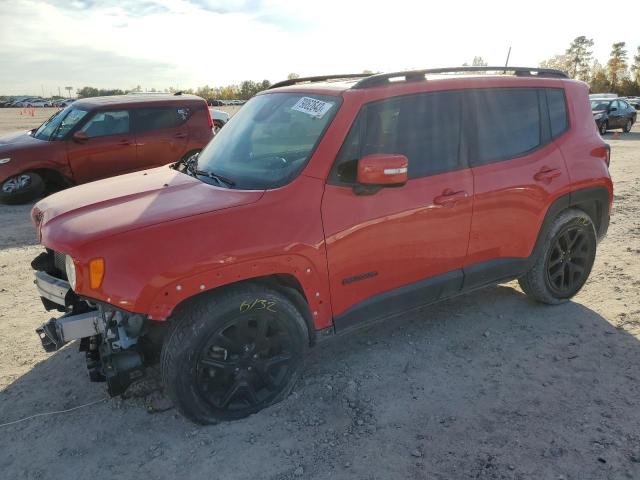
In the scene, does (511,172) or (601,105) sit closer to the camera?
(511,172)

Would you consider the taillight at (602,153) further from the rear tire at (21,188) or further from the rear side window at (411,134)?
the rear tire at (21,188)

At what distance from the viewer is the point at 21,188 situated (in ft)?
27.9

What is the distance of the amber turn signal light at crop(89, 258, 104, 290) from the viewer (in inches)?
99.2

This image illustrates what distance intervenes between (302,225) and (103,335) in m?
1.29

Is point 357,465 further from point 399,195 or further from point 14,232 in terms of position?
point 14,232


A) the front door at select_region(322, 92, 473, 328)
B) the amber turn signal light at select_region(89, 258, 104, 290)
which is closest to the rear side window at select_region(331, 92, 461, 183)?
the front door at select_region(322, 92, 473, 328)

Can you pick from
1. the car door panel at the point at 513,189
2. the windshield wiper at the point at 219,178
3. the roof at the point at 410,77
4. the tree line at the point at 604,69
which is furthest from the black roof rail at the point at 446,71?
the tree line at the point at 604,69

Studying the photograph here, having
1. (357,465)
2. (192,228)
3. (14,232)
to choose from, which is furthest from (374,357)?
(14,232)

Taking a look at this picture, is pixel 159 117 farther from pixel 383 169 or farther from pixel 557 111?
pixel 383 169

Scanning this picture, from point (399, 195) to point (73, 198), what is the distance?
2.16 metres

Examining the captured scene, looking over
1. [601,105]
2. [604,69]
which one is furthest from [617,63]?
[601,105]

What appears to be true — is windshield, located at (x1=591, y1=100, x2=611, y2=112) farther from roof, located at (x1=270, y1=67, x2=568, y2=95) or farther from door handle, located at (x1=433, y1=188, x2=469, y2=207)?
door handle, located at (x1=433, y1=188, x2=469, y2=207)

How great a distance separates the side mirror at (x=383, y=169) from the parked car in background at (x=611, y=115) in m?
22.0

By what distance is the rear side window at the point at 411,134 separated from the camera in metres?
3.14
